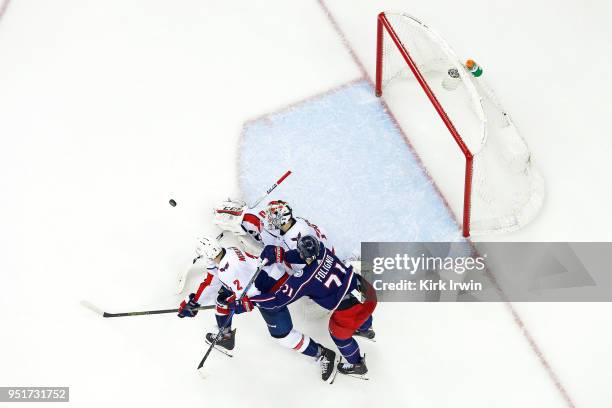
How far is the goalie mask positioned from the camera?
4156mm

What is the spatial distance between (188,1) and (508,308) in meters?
3.09

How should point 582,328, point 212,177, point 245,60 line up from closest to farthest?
point 582,328
point 212,177
point 245,60

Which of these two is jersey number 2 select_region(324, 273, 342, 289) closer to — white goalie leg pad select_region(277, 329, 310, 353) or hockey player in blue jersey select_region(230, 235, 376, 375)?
hockey player in blue jersey select_region(230, 235, 376, 375)

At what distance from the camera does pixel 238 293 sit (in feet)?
13.0

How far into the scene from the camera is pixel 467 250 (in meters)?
4.58

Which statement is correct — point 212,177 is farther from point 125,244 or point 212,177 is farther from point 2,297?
point 2,297

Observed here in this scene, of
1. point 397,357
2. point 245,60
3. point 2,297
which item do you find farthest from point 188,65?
point 397,357

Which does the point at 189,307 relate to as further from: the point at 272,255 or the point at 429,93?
the point at 429,93

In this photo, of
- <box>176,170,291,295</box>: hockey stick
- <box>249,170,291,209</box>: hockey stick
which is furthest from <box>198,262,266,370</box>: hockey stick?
<box>249,170,291,209</box>: hockey stick

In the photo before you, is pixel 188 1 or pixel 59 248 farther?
pixel 188 1

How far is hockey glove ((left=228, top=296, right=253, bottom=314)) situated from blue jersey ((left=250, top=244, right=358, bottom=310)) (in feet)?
0.10

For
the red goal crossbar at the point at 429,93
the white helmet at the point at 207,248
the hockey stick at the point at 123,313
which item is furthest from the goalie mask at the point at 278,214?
the red goal crossbar at the point at 429,93

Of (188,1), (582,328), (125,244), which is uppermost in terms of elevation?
(188,1)

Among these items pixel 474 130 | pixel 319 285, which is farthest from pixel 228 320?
pixel 474 130
